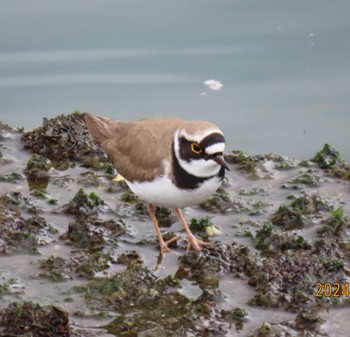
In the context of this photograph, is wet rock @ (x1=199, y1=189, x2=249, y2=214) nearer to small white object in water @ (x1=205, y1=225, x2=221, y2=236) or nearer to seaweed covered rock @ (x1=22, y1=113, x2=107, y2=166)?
small white object in water @ (x1=205, y1=225, x2=221, y2=236)

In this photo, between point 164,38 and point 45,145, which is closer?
point 45,145

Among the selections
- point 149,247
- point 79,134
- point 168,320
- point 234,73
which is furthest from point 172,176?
point 234,73

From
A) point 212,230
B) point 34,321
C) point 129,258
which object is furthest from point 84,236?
point 34,321

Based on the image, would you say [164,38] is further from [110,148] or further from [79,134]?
[110,148]

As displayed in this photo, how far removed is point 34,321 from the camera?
6656mm

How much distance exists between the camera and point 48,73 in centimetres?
1305

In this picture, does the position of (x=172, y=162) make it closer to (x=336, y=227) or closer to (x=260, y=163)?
(x=336, y=227)

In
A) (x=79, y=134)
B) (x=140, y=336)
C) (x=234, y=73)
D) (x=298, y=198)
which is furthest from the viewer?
(x=234, y=73)

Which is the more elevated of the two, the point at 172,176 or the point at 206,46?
the point at 206,46

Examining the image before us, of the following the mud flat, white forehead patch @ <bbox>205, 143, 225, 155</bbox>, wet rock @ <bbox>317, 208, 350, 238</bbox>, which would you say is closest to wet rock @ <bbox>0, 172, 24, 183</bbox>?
the mud flat

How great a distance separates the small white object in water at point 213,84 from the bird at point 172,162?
413 centimetres

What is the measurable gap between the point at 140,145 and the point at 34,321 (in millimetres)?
2142

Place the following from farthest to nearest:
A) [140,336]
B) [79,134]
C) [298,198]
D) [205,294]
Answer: [79,134]
[298,198]
[205,294]
[140,336]

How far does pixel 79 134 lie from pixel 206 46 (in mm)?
3801
